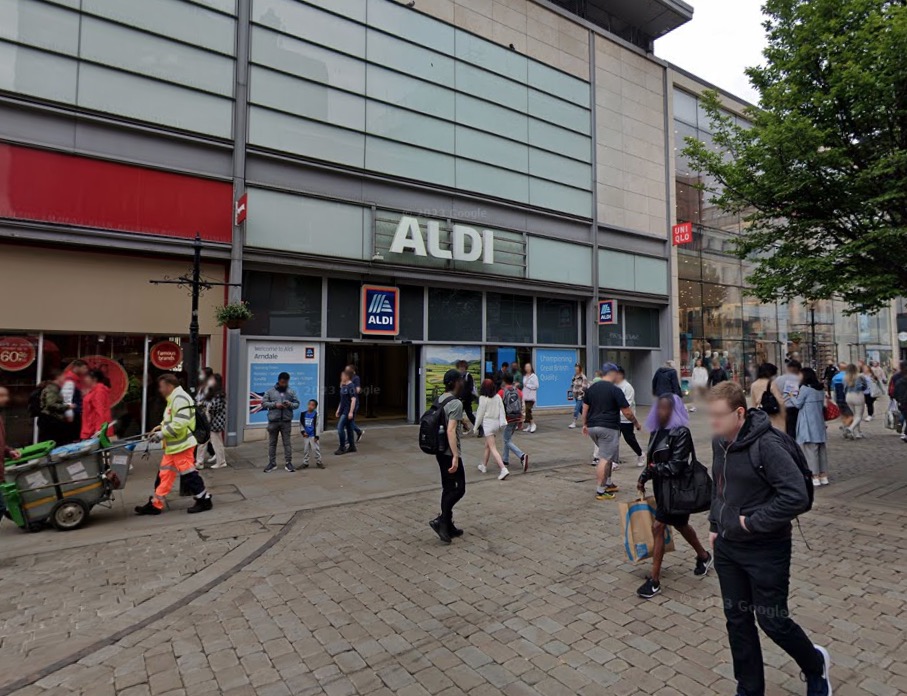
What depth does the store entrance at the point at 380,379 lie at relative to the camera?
15.1 metres

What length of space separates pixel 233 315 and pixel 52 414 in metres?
3.55

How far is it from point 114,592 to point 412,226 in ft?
37.1

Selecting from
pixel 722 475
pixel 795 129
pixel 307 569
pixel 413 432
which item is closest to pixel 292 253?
pixel 413 432

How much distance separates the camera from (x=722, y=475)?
2.86m

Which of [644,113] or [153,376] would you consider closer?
[153,376]

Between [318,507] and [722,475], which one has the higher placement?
[722,475]

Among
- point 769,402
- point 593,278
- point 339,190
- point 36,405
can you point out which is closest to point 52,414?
point 36,405

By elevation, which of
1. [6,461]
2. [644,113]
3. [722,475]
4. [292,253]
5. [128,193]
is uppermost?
[644,113]

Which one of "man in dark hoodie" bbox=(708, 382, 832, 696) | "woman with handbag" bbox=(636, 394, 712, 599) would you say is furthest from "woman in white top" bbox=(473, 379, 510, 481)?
"man in dark hoodie" bbox=(708, 382, 832, 696)

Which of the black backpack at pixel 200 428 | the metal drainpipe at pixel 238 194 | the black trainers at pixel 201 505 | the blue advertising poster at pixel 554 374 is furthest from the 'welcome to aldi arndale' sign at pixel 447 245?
the black trainers at pixel 201 505

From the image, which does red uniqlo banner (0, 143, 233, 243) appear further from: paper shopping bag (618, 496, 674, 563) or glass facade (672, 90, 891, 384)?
glass facade (672, 90, 891, 384)

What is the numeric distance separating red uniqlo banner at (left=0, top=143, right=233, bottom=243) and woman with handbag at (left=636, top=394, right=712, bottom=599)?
421 inches

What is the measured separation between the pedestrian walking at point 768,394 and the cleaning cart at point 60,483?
7620 millimetres

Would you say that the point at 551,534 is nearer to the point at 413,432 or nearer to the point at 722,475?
the point at 722,475
